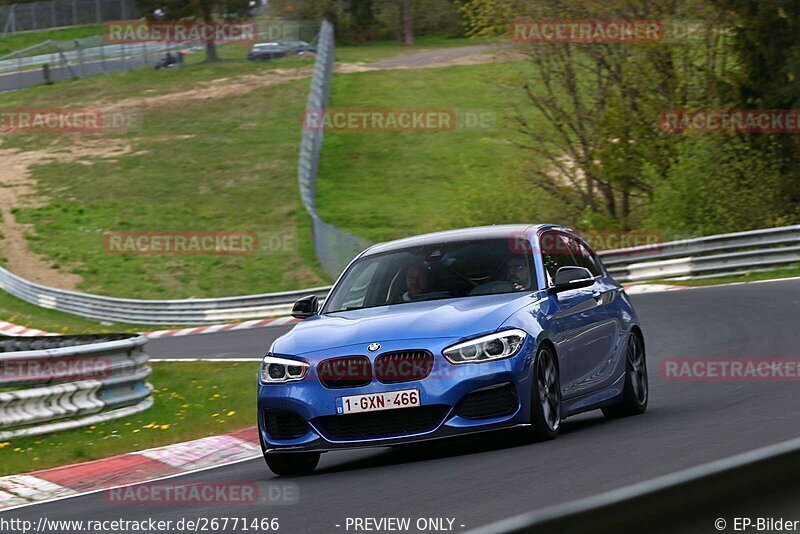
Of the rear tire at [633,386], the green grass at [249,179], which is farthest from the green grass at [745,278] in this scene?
the rear tire at [633,386]

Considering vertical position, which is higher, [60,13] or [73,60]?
[60,13]

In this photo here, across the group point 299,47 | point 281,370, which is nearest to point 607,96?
point 281,370

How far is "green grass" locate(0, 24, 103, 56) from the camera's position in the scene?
8112 cm

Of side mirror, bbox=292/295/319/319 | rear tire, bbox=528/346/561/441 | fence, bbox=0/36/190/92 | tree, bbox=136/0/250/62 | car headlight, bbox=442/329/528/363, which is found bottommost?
fence, bbox=0/36/190/92

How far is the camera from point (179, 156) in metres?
54.3

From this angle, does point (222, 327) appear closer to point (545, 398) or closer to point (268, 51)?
point (545, 398)

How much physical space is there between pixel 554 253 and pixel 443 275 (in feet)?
3.08

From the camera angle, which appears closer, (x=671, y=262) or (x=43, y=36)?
(x=671, y=262)

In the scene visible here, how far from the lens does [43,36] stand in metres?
84.2

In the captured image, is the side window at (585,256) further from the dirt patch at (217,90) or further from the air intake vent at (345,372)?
the dirt patch at (217,90)

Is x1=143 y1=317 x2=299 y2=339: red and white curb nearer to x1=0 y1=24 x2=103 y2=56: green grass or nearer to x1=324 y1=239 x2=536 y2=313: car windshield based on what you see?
x1=324 y1=239 x2=536 y2=313: car windshield

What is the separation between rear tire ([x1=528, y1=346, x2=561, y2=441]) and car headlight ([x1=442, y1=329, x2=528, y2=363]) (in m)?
0.22

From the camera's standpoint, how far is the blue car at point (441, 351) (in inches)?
333

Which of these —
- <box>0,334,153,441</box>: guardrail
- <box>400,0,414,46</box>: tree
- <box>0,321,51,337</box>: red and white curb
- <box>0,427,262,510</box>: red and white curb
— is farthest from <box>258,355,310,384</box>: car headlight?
<box>400,0,414,46</box>: tree
